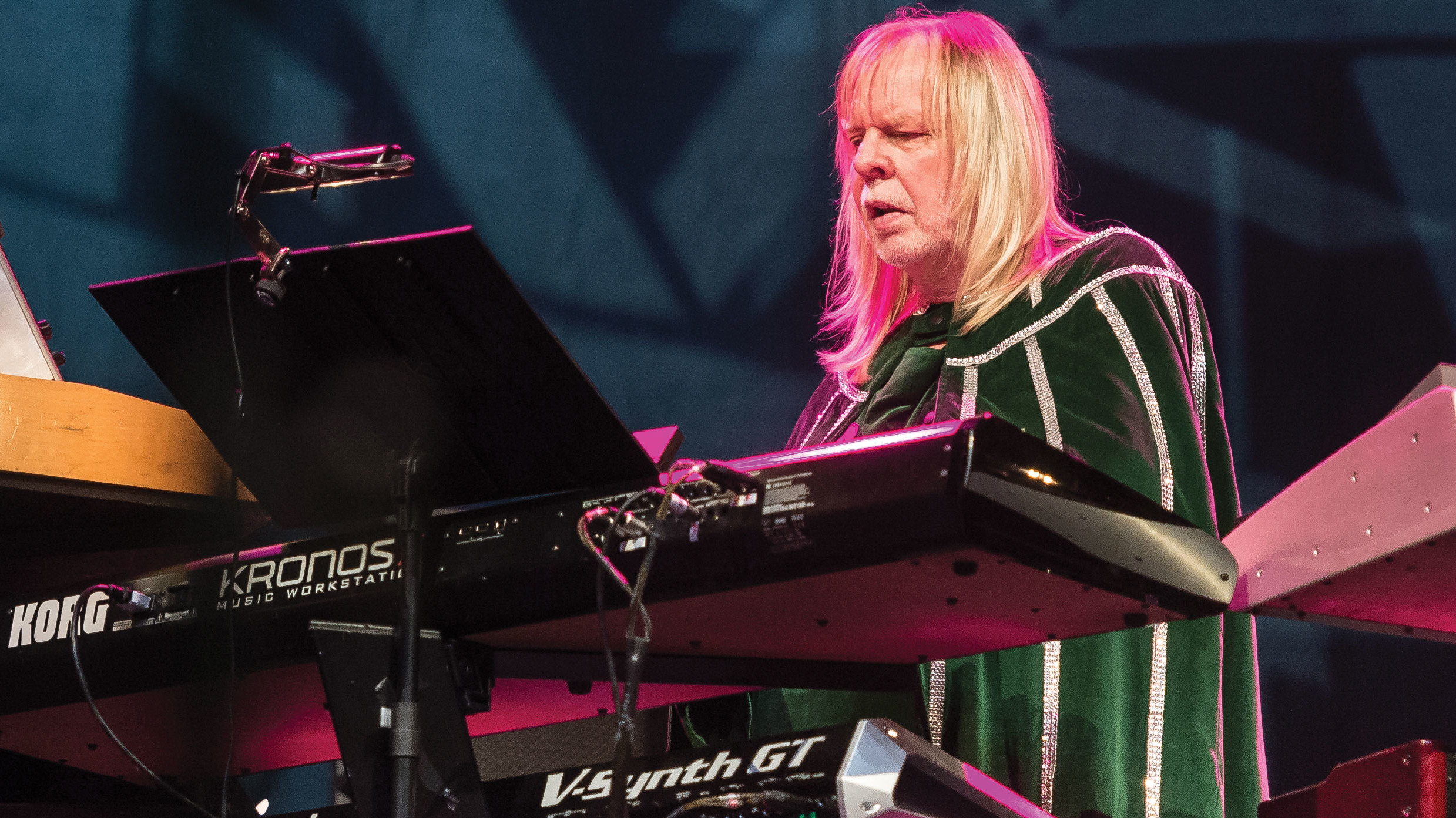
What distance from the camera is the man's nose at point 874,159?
1.77 metres

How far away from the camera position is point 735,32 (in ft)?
8.96

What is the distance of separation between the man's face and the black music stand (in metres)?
0.77

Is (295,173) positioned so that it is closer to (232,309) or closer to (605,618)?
(232,309)

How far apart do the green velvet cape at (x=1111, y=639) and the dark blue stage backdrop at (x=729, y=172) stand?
588 mm

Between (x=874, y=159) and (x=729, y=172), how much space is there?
0.95m

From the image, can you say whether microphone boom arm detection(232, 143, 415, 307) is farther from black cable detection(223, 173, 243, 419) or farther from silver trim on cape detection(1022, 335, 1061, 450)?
silver trim on cape detection(1022, 335, 1061, 450)

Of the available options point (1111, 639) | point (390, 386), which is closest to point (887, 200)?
point (1111, 639)

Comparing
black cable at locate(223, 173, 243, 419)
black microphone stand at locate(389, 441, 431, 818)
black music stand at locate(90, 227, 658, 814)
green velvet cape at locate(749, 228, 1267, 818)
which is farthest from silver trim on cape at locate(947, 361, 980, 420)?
black cable at locate(223, 173, 243, 419)

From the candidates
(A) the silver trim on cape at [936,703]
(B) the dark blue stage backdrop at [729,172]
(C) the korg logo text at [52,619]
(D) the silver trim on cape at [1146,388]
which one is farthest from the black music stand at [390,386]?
(B) the dark blue stage backdrop at [729,172]

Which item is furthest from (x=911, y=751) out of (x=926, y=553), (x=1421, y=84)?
(x=1421, y=84)

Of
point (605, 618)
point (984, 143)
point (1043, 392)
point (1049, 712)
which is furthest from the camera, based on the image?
point (984, 143)

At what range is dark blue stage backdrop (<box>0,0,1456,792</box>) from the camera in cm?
207

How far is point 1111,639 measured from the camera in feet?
4.65

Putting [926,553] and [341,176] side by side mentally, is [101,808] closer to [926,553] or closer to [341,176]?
[341,176]
